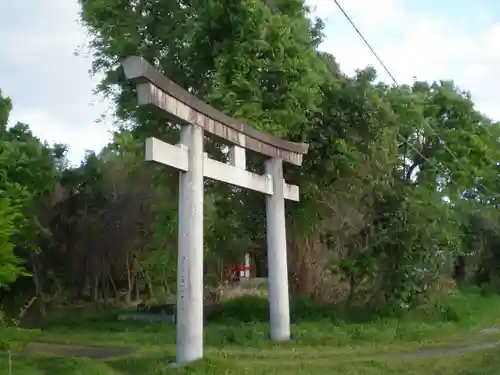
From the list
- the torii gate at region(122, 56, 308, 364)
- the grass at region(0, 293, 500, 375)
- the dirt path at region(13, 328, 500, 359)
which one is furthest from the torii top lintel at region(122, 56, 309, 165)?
the dirt path at region(13, 328, 500, 359)

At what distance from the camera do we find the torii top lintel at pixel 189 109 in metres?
9.39

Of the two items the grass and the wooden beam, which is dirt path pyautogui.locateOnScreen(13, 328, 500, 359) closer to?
the grass

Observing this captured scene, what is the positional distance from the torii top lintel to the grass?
3819 millimetres

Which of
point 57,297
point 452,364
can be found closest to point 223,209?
point 452,364

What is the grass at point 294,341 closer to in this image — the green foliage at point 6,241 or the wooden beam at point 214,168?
the green foliage at point 6,241

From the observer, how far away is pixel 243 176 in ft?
41.4

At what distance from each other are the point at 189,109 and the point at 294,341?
18.6 ft

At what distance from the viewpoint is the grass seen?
970cm

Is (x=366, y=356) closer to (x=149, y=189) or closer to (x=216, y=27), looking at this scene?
(x=216, y=27)

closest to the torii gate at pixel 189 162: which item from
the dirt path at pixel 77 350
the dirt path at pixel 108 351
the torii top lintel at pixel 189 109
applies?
the torii top lintel at pixel 189 109

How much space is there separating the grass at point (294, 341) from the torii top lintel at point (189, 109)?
3819 millimetres

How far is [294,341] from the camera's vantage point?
13.4 meters

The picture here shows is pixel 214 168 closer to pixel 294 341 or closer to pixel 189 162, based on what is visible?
pixel 189 162

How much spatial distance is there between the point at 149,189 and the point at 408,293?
9.77m
